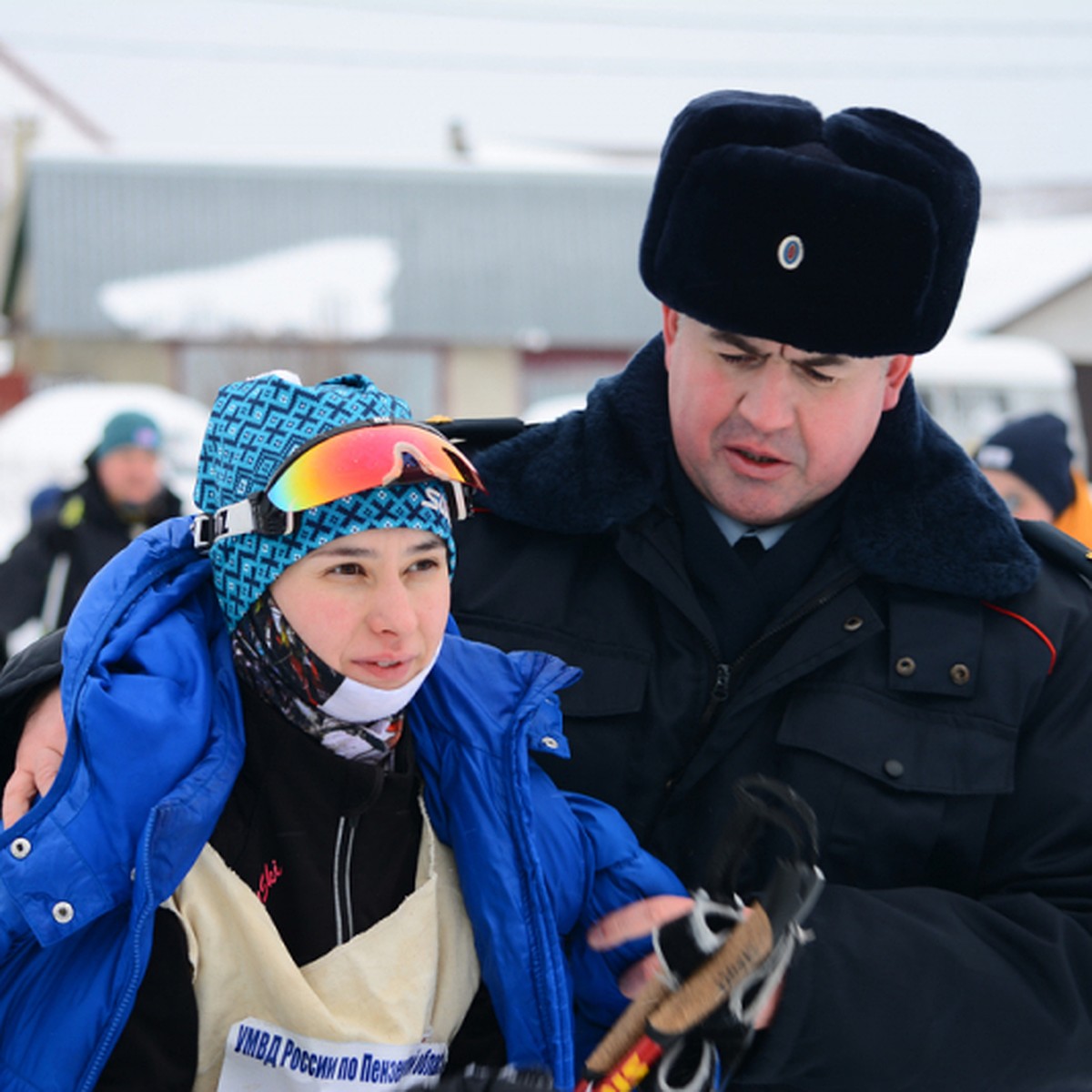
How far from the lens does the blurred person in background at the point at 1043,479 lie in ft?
17.4

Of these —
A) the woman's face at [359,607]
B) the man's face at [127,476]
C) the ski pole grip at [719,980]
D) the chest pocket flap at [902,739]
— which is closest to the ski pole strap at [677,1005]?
the ski pole grip at [719,980]

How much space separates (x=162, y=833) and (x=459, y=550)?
834mm

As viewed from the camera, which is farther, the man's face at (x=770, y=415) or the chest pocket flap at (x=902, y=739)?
the man's face at (x=770, y=415)

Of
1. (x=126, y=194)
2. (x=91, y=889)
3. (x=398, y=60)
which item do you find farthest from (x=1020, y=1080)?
(x=398, y=60)

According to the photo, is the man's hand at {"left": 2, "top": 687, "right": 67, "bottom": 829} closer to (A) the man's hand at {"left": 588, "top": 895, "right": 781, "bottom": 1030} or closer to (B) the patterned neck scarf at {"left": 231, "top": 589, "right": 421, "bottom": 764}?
(B) the patterned neck scarf at {"left": 231, "top": 589, "right": 421, "bottom": 764}

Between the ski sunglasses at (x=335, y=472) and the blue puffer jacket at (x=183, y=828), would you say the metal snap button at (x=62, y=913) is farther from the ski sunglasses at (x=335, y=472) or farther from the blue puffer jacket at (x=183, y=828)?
the ski sunglasses at (x=335, y=472)

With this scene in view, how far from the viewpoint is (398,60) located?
95.3 feet

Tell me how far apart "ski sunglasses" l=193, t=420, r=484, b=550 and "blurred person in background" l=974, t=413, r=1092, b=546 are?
3768 mm

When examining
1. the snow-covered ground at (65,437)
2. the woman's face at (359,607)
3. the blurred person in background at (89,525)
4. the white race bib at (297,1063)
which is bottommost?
the snow-covered ground at (65,437)

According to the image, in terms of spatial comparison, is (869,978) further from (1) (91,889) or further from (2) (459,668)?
(1) (91,889)

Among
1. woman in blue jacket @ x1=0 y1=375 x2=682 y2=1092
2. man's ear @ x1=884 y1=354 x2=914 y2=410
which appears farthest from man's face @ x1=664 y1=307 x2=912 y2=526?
woman in blue jacket @ x1=0 y1=375 x2=682 y2=1092

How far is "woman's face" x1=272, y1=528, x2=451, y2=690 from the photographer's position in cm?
190

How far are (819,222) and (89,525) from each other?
4674mm

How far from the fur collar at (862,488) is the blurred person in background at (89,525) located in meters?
3.84
